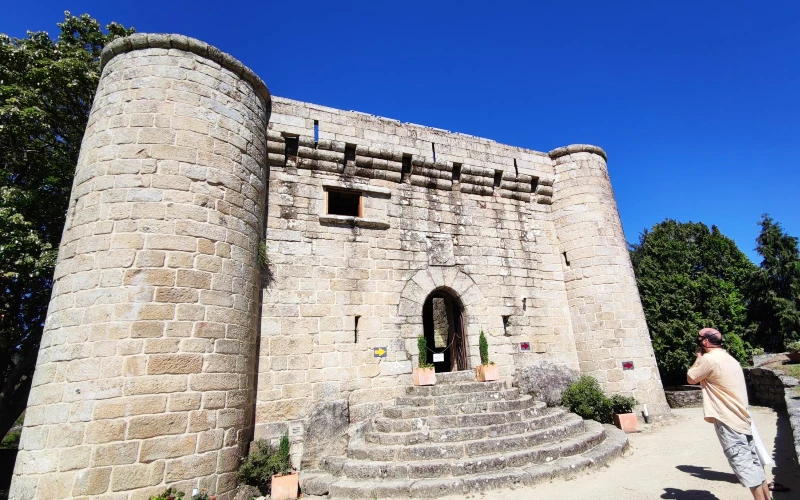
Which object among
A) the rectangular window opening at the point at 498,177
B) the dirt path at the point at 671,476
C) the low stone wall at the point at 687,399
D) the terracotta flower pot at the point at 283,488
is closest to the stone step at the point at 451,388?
the dirt path at the point at 671,476

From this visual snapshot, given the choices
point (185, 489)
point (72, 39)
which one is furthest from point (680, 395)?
point (72, 39)

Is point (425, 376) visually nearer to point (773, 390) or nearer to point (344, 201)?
point (344, 201)

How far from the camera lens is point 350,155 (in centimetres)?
841

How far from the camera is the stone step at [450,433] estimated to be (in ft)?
19.2

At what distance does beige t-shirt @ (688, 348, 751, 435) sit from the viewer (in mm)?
3475

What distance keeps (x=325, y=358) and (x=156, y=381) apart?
2698mm

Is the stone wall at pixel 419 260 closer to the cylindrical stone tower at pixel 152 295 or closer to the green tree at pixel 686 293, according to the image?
the cylindrical stone tower at pixel 152 295

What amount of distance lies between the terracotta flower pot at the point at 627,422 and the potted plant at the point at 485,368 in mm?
2436

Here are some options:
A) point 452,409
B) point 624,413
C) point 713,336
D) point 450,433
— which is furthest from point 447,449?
point 624,413

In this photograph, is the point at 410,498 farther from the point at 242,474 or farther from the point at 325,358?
the point at 325,358

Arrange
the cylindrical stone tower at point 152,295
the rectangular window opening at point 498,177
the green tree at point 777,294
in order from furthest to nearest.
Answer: the green tree at point 777,294 → the rectangular window opening at point 498,177 → the cylindrical stone tower at point 152,295

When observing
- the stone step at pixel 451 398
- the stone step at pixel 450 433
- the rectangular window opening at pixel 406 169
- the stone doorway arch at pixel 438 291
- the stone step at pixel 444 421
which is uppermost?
the rectangular window opening at pixel 406 169

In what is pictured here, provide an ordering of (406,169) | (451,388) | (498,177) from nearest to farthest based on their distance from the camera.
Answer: (451,388), (406,169), (498,177)

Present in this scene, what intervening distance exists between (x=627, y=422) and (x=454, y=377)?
342 cm
